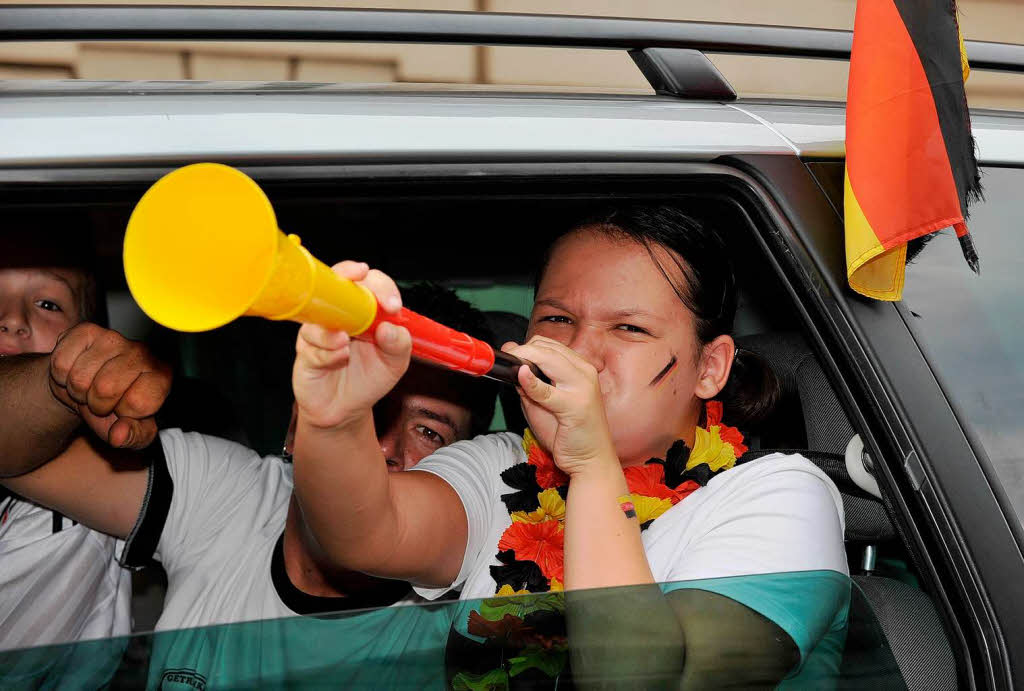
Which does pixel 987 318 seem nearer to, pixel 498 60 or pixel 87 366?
pixel 87 366

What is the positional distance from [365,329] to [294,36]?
618mm

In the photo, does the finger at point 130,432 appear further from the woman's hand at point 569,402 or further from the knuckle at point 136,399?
the woman's hand at point 569,402

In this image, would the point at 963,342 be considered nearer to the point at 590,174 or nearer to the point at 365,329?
the point at 590,174

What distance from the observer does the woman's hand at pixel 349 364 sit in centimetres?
87

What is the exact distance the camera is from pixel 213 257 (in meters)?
0.68

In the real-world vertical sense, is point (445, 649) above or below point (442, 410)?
below

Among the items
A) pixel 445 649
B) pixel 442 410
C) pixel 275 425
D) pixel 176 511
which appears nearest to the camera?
pixel 445 649

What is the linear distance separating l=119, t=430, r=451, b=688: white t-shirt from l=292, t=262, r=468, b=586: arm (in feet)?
0.46

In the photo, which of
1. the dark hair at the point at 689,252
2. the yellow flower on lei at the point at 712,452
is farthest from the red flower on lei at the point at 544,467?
the dark hair at the point at 689,252

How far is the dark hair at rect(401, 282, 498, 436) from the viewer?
2.13 m

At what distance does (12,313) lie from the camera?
5.49 feet

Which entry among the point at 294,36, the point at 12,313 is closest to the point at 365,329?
the point at 294,36

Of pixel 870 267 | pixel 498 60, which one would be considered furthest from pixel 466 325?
pixel 498 60

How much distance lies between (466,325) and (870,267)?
1.08 m
